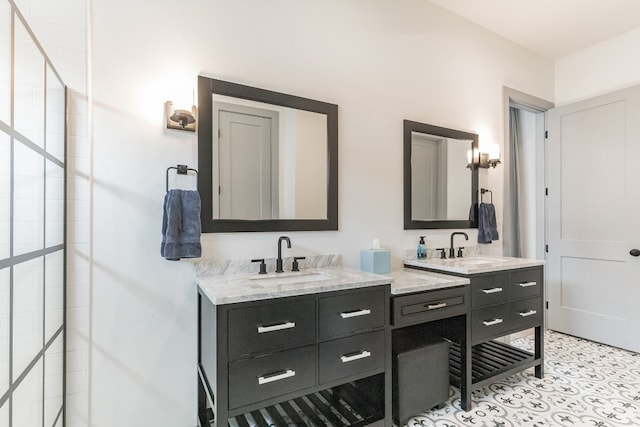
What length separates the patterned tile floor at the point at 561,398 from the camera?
202 centimetres

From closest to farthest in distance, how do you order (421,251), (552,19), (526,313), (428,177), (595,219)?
(526,313), (421,251), (428,177), (552,19), (595,219)

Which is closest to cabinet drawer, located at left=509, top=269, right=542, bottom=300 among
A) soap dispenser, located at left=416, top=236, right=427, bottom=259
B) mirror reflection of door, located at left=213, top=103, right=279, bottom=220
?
soap dispenser, located at left=416, top=236, right=427, bottom=259

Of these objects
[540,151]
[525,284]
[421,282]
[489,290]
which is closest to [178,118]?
[421,282]

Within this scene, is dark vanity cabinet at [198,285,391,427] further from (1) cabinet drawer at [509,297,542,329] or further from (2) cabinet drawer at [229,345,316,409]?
(1) cabinet drawer at [509,297,542,329]

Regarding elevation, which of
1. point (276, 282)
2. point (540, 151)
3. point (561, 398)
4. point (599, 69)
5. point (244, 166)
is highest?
point (599, 69)

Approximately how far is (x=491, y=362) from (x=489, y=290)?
67 centimetres

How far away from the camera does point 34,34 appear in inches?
55.2

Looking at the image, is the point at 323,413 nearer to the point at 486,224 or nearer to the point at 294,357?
the point at 294,357

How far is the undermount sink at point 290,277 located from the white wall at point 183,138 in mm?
193

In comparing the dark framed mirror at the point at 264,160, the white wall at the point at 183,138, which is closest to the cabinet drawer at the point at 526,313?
the white wall at the point at 183,138

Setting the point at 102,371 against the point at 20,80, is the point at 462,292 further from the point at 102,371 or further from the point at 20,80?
the point at 20,80

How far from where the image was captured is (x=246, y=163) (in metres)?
A: 2.05

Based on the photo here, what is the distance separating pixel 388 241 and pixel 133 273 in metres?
1.72

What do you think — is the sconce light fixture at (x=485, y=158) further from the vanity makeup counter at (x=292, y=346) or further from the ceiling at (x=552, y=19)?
the vanity makeup counter at (x=292, y=346)
